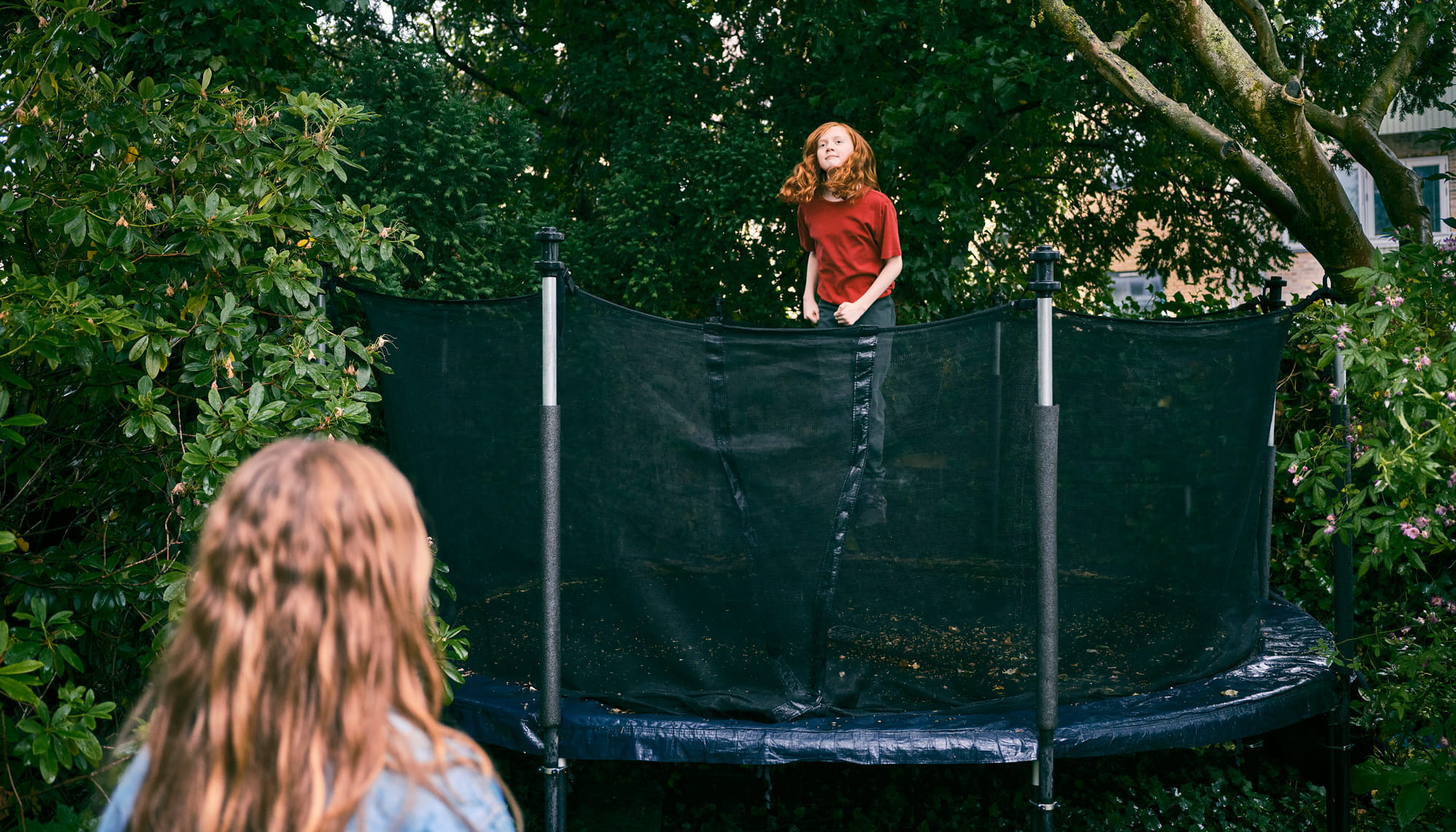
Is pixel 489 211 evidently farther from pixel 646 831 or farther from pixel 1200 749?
pixel 1200 749

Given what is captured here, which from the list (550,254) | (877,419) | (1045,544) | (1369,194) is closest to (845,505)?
(877,419)

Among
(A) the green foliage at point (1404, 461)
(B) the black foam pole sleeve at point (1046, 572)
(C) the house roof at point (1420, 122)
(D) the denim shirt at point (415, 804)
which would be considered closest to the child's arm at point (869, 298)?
(B) the black foam pole sleeve at point (1046, 572)

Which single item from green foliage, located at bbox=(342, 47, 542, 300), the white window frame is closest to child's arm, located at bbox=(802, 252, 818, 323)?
green foliage, located at bbox=(342, 47, 542, 300)

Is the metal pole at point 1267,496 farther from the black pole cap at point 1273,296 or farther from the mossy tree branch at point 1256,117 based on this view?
the mossy tree branch at point 1256,117

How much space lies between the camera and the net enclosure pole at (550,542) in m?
2.93

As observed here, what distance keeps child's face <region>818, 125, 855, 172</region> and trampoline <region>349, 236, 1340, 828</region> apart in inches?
53.9

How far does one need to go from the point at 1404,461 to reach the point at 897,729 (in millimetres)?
1383

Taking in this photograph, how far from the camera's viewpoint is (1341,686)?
11.8 feet

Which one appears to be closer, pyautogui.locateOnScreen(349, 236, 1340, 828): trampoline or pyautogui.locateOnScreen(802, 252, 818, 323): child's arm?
pyautogui.locateOnScreen(349, 236, 1340, 828): trampoline

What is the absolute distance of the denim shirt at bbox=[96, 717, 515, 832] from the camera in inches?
38.7

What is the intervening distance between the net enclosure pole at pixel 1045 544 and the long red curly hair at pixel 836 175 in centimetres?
145

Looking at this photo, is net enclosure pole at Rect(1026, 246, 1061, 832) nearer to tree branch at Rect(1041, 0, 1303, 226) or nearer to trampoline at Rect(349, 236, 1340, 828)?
trampoline at Rect(349, 236, 1340, 828)

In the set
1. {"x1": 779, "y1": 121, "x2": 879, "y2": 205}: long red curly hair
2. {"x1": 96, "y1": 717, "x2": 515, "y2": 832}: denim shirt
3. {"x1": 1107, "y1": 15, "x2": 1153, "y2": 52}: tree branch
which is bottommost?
{"x1": 96, "y1": 717, "x2": 515, "y2": 832}: denim shirt

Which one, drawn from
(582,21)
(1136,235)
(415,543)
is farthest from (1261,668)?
(582,21)
